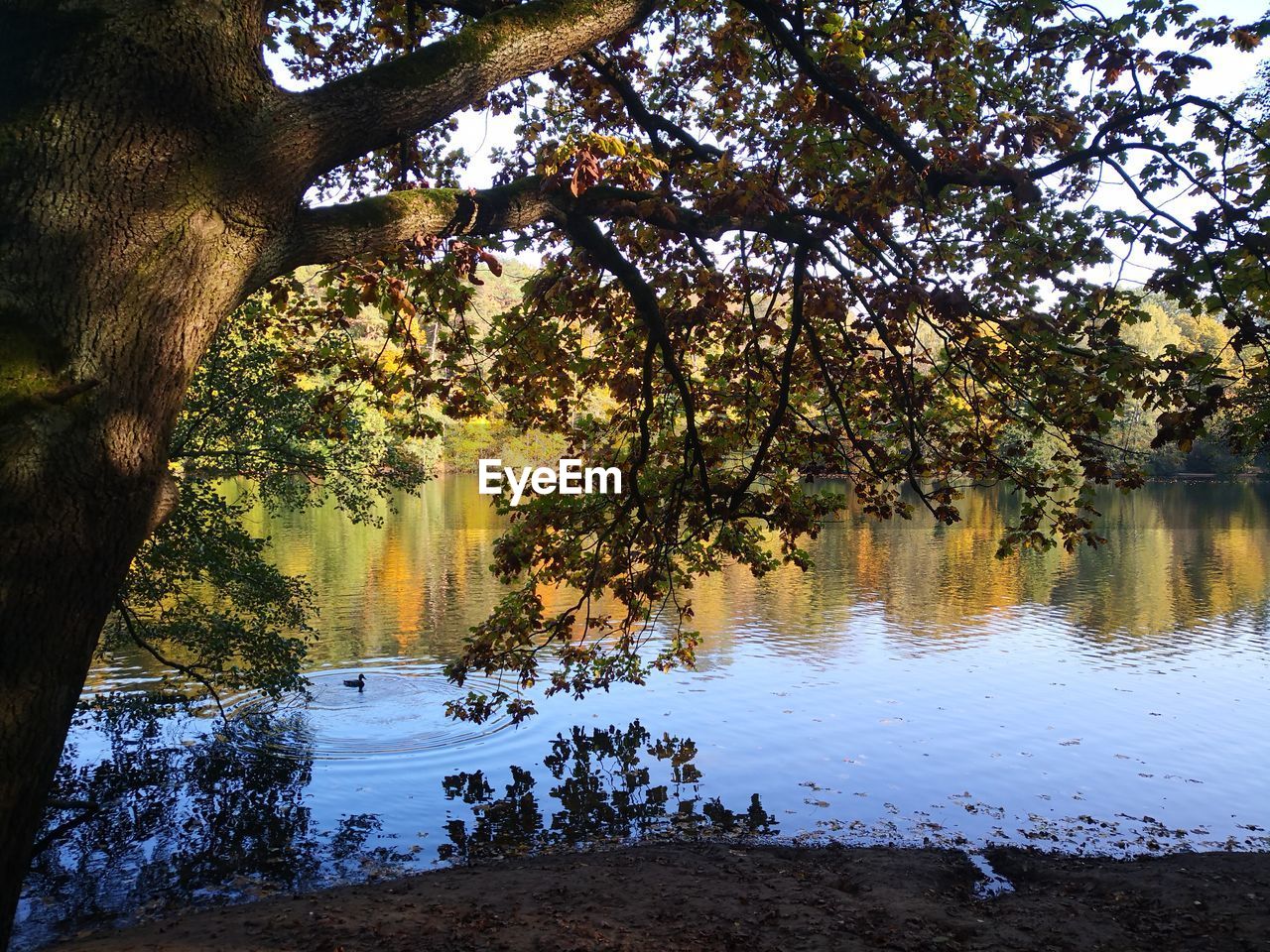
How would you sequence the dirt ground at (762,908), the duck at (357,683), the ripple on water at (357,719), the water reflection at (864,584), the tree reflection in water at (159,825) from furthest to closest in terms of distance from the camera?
the water reflection at (864,584), the duck at (357,683), the ripple on water at (357,719), the tree reflection in water at (159,825), the dirt ground at (762,908)

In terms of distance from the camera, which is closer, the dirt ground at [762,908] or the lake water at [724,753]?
the dirt ground at [762,908]

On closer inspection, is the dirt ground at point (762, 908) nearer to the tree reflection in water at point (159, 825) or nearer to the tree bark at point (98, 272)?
the tree reflection in water at point (159, 825)

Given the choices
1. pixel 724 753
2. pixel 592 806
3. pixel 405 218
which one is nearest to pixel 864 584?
pixel 724 753

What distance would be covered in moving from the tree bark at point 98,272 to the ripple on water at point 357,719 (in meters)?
11.0

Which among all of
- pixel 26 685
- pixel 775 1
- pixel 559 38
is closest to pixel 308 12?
pixel 775 1

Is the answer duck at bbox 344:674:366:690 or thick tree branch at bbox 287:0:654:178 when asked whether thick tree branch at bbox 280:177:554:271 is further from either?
duck at bbox 344:674:366:690

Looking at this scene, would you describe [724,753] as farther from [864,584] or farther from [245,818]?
[864,584]

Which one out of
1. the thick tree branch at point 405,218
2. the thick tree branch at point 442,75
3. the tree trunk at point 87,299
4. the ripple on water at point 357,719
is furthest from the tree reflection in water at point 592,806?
the thick tree branch at point 442,75

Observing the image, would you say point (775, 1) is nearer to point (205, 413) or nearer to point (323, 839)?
point (205, 413)

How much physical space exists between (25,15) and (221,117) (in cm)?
68

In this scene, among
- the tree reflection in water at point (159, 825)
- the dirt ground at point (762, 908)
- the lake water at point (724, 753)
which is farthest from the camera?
the lake water at point (724, 753)

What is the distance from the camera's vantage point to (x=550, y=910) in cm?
830

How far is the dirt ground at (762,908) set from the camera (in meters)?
7.52

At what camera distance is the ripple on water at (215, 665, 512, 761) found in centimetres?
1510
